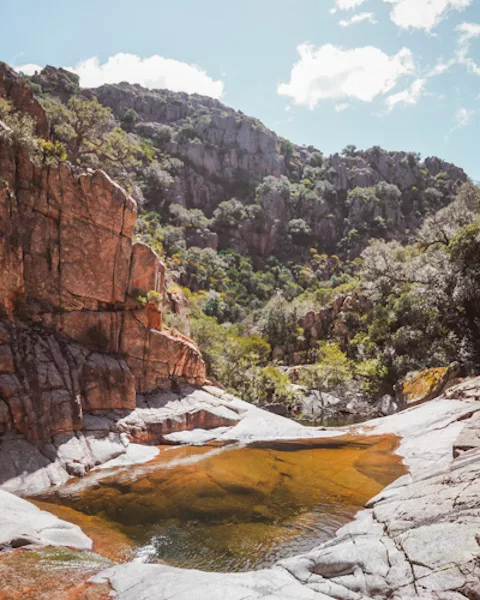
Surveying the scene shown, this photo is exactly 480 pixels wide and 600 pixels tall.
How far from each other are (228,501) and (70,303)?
15.0 metres

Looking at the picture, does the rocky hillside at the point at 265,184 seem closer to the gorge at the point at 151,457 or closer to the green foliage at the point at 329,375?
the green foliage at the point at 329,375

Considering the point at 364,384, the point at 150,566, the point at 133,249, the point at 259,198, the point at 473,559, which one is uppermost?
the point at 259,198

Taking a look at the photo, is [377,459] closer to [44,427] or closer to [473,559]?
[473,559]

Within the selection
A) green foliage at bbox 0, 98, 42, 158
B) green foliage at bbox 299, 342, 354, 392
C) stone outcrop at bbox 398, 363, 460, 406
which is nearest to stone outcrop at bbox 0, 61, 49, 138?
green foliage at bbox 0, 98, 42, 158

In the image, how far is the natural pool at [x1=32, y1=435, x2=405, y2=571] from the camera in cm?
974

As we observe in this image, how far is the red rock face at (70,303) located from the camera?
57.5 feet

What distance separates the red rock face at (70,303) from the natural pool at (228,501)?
4.74 metres

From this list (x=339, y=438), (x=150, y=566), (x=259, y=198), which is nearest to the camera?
(x=150, y=566)

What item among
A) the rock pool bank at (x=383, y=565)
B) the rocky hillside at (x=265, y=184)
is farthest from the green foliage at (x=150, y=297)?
the rocky hillside at (x=265, y=184)

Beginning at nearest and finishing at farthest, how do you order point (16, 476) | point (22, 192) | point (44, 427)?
point (16, 476) → point (44, 427) → point (22, 192)

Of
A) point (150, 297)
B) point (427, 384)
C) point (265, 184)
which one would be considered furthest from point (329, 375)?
point (265, 184)

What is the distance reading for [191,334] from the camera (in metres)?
36.3

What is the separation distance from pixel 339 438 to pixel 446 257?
72.7 feet

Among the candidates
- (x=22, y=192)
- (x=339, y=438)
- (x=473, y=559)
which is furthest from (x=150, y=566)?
(x=22, y=192)
